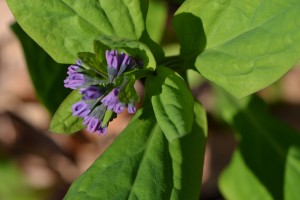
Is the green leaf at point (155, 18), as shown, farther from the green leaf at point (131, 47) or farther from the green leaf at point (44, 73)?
the green leaf at point (131, 47)

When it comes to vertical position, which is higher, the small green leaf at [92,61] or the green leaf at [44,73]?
the small green leaf at [92,61]

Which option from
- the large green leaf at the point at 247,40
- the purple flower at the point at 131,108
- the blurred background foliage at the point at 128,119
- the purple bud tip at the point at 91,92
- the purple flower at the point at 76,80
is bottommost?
the blurred background foliage at the point at 128,119

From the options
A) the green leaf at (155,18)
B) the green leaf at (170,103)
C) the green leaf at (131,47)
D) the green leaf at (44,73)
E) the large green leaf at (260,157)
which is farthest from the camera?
the green leaf at (155,18)

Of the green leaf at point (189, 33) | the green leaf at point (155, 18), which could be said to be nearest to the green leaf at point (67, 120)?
the green leaf at point (189, 33)

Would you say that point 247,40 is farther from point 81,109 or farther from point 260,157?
point 260,157

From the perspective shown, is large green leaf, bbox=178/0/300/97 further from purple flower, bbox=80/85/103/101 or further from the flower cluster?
purple flower, bbox=80/85/103/101

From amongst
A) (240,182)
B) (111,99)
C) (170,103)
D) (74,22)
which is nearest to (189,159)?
(170,103)
